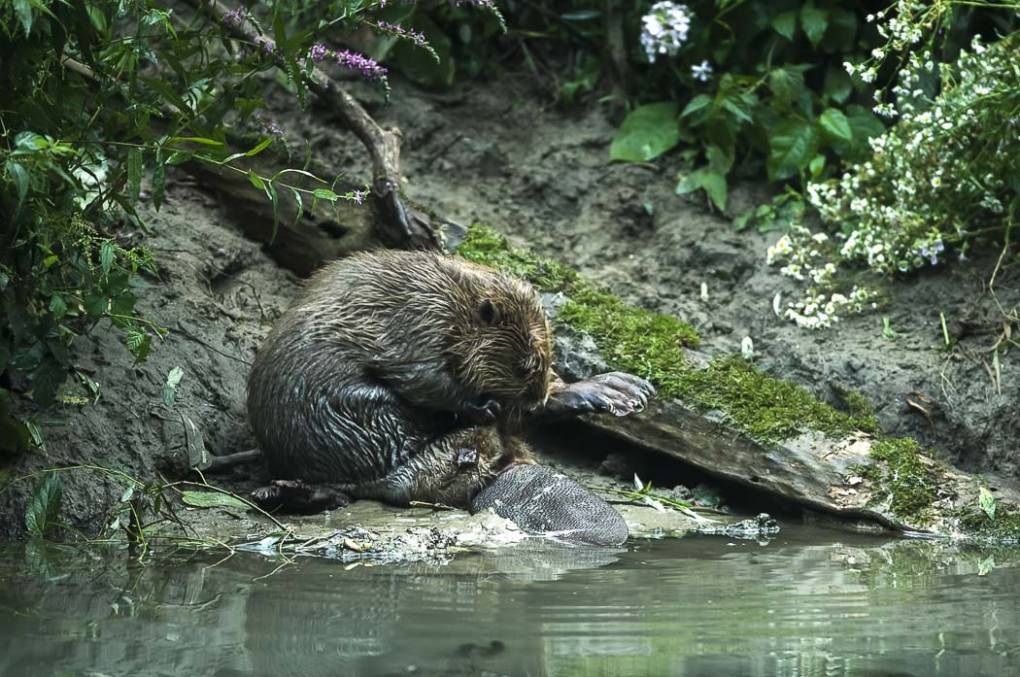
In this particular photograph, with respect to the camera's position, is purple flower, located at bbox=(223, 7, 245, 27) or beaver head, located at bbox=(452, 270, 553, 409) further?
beaver head, located at bbox=(452, 270, 553, 409)

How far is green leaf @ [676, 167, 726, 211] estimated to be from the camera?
8234 millimetres

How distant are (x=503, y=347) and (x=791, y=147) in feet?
9.12

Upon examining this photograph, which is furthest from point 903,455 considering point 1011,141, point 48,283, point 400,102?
point 400,102

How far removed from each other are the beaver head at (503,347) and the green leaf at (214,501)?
4.02 feet

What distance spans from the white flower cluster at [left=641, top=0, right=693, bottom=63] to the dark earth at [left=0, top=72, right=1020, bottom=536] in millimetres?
731

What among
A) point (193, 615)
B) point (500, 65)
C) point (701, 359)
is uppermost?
point (500, 65)

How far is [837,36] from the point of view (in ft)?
27.3

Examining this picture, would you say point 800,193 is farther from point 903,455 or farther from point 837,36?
point 903,455

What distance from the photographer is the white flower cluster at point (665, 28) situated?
8.42 meters

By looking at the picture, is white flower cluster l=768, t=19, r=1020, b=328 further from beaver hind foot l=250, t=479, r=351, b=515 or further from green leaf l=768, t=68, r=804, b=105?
beaver hind foot l=250, t=479, r=351, b=515

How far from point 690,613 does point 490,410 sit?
2379 millimetres

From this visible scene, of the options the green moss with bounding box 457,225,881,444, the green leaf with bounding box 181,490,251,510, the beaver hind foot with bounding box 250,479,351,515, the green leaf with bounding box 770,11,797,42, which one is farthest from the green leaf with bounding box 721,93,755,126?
the green leaf with bounding box 181,490,251,510

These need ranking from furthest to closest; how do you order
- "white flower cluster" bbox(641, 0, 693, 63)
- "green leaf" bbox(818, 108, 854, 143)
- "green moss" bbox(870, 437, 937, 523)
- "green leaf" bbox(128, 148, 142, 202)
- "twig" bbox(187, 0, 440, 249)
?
"white flower cluster" bbox(641, 0, 693, 63) → "green leaf" bbox(818, 108, 854, 143) → "twig" bbox(187, 0, 440, 249) → "green moss" bbox(870, 437, 937, 523) → "green leaf" bbox(128, 148, 142, 202)

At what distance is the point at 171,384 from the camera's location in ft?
19.2
